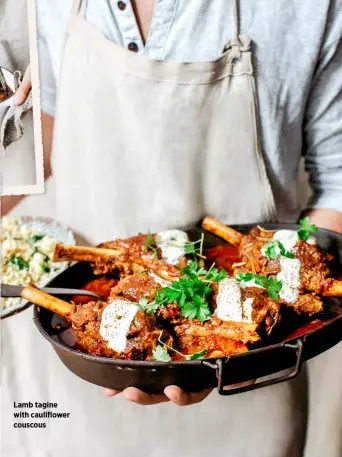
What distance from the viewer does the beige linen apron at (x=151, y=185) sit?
81 centimetres

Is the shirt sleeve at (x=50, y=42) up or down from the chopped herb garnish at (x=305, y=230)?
up

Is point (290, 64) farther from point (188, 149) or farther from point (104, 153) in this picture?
point (104, 153)

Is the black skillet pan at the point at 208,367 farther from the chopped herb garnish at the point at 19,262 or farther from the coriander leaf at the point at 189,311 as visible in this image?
the chopped herb garnish at the point at 19,262

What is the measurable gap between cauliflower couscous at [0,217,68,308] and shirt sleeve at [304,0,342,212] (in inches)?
Result: 17.2

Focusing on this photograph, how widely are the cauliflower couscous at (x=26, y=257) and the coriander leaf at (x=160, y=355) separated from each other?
28cm

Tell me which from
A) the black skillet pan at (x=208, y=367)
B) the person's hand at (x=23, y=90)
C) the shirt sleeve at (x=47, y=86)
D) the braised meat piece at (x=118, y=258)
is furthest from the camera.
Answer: the shirt sleeve at (x=47, y=86)

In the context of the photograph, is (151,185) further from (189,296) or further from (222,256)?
(189,296)

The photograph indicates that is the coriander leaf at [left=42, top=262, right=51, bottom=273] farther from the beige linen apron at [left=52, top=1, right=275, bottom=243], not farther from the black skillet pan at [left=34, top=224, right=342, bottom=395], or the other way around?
the black skillet pan at [left=34, top=224, right=342, bottom=395]

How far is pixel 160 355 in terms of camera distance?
22.2 inches

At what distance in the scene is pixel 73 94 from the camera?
2.76 feet

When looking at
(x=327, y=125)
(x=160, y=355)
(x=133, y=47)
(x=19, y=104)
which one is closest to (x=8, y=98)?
(x=19, y=104)

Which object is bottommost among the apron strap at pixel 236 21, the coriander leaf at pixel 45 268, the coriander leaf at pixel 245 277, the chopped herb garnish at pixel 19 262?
the coriander leaf at pixel 45 268

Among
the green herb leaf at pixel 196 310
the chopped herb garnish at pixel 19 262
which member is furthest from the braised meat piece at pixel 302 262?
the chopped herb garnish at pixel 19 262

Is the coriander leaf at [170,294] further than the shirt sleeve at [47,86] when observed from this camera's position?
No
